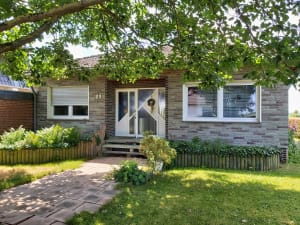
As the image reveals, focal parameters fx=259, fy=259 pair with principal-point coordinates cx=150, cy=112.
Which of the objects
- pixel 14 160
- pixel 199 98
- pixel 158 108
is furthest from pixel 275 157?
pixel 14 160

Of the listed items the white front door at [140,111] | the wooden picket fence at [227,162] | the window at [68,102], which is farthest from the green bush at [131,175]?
the window at [68,102]

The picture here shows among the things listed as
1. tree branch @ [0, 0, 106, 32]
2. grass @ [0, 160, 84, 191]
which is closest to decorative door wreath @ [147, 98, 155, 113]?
grass @ [0, 160, 84, 191]

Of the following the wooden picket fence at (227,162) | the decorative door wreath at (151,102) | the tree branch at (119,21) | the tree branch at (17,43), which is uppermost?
the tree branch at (119,21)

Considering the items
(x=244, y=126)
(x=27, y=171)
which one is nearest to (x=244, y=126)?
(x=244, y=126)

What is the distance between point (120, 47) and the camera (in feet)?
24.1

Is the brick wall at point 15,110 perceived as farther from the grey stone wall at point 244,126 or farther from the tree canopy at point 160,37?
the grey stone wall at point 244,126

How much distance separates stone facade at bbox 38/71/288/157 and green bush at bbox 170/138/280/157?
0.82 meters

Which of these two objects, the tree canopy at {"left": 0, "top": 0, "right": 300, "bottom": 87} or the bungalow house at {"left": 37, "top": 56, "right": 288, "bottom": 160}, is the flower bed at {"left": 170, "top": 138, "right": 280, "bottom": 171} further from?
the tree canopy at {"left": 0, "top": 0, "right": 300, "bottom": 87}

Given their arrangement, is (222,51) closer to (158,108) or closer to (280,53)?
(280,53)

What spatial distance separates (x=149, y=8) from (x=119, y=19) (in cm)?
82

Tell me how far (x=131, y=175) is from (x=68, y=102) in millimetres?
7717

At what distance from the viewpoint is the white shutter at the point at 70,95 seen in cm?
1273

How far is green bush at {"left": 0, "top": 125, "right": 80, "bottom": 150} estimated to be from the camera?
9430 millimetres

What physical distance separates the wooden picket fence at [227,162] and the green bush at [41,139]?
433 centimetres
